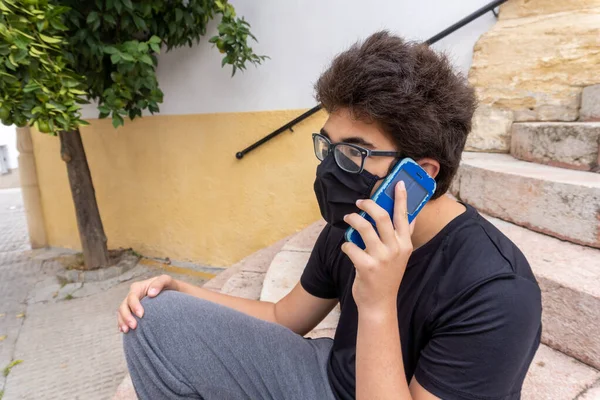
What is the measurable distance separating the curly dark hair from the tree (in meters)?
2.16

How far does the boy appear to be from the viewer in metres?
0.89

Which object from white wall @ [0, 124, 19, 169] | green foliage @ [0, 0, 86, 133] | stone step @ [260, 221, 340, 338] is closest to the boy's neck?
stone step @ [260, 221, 340, 338]

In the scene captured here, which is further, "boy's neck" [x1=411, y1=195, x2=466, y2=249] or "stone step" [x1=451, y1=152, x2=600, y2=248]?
"stone step" [x1=451, y1=152, x2=600, y2=248]

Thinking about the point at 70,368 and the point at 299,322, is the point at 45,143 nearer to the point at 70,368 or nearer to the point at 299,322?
the point at 70,368

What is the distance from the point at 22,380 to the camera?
2.67 meters

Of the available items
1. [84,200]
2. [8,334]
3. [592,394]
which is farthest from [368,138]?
[84,200]

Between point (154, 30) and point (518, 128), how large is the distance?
2.85 metres

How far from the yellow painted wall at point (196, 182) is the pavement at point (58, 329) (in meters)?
0.39

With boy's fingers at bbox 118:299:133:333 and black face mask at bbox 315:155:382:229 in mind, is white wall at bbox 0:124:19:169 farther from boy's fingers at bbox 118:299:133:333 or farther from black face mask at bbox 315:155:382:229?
black face mask at bbox 315:155:382:229

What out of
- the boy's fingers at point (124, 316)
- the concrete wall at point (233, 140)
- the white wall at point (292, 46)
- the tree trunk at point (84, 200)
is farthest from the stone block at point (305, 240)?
the tree trunk at point (84, 200)

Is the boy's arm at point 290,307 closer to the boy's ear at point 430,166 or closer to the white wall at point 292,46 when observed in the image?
the boy's ear at point 430,166

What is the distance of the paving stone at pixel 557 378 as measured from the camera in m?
1.31

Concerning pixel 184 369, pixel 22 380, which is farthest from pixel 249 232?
pixel 184 369

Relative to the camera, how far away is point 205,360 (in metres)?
1.17
